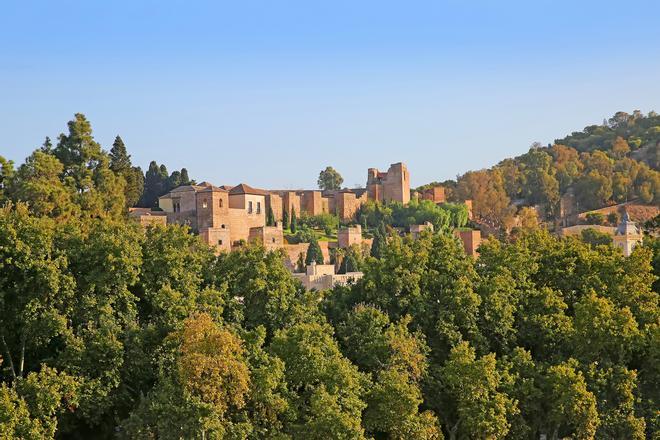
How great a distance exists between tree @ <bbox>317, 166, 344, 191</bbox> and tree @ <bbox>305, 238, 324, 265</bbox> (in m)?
41.9

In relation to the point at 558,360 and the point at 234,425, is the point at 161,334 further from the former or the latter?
the point at 558,360

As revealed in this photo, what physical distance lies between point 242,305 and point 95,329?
4.68 m

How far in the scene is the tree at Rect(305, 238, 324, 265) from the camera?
61812mm

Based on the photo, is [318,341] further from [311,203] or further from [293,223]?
[311,203]

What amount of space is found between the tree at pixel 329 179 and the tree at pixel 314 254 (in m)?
41.9

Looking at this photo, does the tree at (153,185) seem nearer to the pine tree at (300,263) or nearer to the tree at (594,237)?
the pine tree at (300,263)


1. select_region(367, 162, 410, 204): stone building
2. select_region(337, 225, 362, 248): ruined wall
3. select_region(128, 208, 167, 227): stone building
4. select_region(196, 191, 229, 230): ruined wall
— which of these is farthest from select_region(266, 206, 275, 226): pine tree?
select_region(367, 162, 410, 204): stone building

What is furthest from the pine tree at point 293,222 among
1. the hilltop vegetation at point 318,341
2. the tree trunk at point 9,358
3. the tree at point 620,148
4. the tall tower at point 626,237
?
the tree at point 620,148

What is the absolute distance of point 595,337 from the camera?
26.7 metres

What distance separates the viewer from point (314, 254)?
62.2m

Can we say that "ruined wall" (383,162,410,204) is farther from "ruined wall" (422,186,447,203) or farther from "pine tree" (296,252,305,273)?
"pine tree" (296,252,305,273)

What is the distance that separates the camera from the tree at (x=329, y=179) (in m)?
105

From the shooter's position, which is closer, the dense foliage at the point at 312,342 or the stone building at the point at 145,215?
the dense foliage at the point at 312,342

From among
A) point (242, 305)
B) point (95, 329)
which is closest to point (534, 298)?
point (242, 305)
